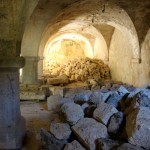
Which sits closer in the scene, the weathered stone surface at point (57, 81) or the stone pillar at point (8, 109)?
the stone pillar at point (8, 109)

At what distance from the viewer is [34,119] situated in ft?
15.1

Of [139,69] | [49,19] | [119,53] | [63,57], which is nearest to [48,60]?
[63,57]

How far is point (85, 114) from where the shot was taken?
12.3 ft

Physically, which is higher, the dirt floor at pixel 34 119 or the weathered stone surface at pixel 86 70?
the weathered stone surface at pixel 86 70

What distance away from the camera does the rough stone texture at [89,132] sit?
9.12 feet

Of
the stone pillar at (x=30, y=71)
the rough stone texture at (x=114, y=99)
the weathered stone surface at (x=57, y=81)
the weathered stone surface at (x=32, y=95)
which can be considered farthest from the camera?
the weathered stone surface at (x=57, y=81)

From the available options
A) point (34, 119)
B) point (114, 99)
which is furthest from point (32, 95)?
point (114, 99)

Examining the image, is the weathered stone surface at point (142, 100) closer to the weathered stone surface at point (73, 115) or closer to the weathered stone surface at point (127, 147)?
the weathered stone surface at point (127, 147)

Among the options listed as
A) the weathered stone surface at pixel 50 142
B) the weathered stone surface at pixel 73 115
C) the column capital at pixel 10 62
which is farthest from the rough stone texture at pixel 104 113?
the column capital at pixel 10 62

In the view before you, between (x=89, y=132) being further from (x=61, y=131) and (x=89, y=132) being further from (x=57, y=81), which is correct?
(x=57, y=81)

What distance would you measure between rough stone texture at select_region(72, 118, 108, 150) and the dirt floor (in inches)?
25.5

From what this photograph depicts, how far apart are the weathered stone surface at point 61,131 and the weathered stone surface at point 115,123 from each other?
64 cm

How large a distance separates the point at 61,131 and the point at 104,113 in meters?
0.70

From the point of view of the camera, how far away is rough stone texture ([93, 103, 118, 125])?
3.09 meters
